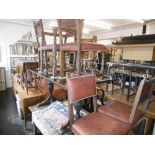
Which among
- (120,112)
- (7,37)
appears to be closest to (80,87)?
(120,112)

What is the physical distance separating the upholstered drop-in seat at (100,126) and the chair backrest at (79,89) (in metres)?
0.11

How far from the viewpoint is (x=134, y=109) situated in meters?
1.01

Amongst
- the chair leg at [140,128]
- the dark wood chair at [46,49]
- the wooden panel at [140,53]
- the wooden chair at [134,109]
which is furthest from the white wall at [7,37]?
the chair leg at [140,128]

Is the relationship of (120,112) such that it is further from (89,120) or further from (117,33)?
(117,33)

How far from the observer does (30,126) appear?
8.01ft

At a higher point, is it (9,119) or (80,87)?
(80,87)

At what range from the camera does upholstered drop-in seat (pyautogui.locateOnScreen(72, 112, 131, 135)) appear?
938mm

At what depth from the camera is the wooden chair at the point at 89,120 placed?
952 mm

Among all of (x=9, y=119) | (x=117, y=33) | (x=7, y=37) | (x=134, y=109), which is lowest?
(x=9, y=119)

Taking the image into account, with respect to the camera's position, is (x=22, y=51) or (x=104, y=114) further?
(x=22, y=51)

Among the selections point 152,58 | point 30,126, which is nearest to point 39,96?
point 30,126

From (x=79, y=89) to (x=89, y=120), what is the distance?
0.28 meters
